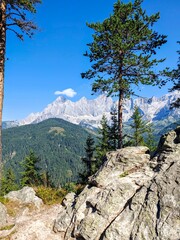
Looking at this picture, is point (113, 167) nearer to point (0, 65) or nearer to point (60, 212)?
point (60, 212)

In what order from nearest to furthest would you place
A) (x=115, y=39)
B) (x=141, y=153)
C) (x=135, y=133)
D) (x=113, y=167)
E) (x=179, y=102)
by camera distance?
(x=113, y=167) < (x=141, y=153) < (x=115, y=39) < (x=179, y=102) < (x=135, y=133)

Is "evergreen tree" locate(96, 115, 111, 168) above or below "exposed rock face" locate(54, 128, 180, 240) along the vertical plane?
above

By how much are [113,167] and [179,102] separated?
18393 mm

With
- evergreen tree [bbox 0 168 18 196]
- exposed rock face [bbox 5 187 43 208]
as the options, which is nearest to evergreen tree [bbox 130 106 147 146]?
exposed rock face [bbox 5 187 43 208]

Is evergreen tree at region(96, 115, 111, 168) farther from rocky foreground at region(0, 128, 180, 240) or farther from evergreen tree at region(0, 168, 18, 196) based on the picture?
rocky foreground at region(0, 128, 180, 240)

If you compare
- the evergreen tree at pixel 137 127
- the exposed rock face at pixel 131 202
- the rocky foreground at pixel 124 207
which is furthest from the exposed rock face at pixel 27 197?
the evergreen tree at pixel 137 127

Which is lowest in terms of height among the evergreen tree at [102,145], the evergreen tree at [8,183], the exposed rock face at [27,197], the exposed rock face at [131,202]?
the evergreen tree at [8,183]

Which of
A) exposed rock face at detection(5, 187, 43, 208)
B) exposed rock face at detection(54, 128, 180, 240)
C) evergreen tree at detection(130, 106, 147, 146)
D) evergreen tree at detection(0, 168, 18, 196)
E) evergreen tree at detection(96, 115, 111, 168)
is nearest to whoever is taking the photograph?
exposed rock face at detection(54, 128, 180, 240)

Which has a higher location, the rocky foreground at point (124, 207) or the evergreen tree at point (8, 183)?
the rocky foreground at point (124, 207)

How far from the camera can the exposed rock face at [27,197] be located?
1777 centimetres

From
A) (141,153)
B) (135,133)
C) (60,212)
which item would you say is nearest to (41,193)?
(60,212)

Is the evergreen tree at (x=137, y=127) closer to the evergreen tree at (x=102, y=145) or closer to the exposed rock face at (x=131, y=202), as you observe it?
the evergreen tree at (x=102, y=145)

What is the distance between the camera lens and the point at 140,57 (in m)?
21.8

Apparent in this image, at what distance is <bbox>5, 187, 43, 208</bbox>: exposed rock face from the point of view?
17.8m
